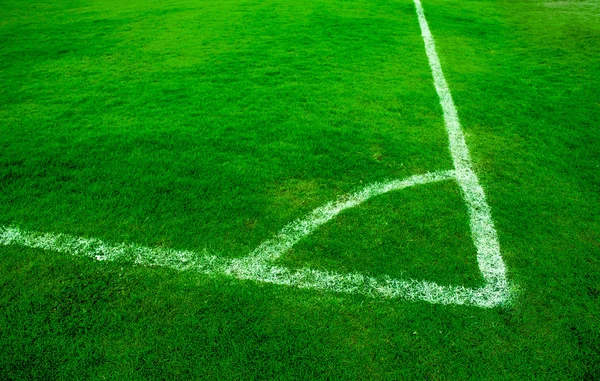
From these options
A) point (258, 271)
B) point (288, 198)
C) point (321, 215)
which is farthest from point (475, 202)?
point (258, 271)

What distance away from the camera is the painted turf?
2.52 m

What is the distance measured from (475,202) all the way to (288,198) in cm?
164

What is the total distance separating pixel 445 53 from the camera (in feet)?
20.0

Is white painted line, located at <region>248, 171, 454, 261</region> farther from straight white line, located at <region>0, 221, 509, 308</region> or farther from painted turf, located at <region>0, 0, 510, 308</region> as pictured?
straight white line, located at <region>0, 221, 509, 308</region>

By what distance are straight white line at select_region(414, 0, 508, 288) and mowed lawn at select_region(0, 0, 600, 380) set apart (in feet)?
0.29

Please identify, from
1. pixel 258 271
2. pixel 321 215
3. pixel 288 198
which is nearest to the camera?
pixel 258 271

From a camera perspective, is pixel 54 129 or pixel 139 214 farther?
pixel 54 129

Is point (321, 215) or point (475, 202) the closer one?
point (321, 215)

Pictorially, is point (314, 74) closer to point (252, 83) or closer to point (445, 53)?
point (252, 83)

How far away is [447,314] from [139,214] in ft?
7.96

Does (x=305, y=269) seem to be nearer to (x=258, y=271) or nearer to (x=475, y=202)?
(x=258, y=271)

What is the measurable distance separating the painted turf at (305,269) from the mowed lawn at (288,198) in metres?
0.07

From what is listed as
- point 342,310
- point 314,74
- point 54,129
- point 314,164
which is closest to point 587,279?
point 342,310

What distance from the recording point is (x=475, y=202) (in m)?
3.26
